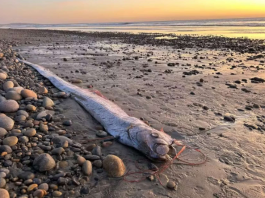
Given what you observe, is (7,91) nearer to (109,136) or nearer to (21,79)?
(21,79)

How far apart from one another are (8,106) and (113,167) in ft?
9.17

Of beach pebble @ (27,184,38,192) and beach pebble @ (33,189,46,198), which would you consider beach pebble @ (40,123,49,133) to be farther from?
beach pebble @ (33,189,46,198)

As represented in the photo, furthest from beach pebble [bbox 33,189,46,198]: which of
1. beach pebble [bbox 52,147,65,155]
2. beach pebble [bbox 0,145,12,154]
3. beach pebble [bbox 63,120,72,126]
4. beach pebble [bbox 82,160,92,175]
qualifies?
beach pebble [bbox 63,120,72,126]

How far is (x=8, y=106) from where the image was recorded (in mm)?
4848

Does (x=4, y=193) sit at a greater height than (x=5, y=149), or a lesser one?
lesser

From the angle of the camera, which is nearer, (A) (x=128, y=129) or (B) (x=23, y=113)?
(A) (x=128, y=129)

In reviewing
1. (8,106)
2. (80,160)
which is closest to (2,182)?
(80,160)

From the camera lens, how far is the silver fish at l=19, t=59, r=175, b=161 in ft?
12.0

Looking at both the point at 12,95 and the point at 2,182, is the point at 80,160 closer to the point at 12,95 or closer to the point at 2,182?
the point at 2,182

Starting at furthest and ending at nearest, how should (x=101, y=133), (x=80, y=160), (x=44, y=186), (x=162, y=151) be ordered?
(x=101, y=133)
(x=162, y=151)
(x=80, y=160)
(x=44, y=186)

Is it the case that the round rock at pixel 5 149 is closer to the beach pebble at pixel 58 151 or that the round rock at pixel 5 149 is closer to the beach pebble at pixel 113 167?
the beach pebble at pixel 58 151

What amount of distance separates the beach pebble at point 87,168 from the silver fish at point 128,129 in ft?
2.78

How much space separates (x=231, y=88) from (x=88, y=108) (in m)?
4.48

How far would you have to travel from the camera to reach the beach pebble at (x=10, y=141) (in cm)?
362
